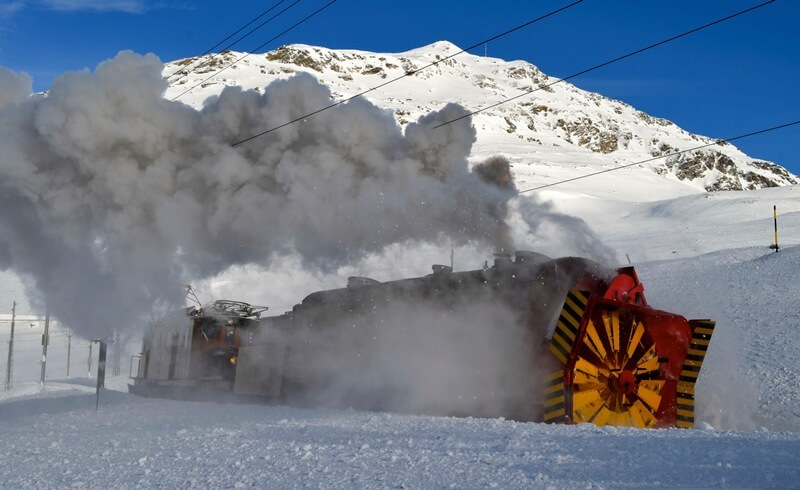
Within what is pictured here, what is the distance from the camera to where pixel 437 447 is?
7.31 m

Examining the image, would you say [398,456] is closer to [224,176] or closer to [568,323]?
[568,323]

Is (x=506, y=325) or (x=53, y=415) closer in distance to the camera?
(x=506, y=325)

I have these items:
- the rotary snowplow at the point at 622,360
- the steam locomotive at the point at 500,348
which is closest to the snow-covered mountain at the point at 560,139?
the steam locomotive at the point at 500,348

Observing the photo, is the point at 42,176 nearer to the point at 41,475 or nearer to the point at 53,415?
the point at 53,415

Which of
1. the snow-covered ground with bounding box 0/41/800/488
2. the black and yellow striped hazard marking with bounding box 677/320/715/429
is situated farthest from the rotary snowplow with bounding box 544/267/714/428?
the snow-covered ground with bounding box 0/41/800/488

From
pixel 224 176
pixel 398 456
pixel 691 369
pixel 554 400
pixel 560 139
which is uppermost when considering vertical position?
pixel 560 139

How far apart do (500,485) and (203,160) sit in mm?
13370

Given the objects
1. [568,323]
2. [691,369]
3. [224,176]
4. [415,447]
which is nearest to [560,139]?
[224,176]

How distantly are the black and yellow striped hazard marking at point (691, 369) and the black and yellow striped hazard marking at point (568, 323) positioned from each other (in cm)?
280

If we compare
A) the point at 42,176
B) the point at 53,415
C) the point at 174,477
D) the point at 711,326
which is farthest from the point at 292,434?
the point at 42,176

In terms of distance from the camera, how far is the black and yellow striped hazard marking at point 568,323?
1098 centimetres

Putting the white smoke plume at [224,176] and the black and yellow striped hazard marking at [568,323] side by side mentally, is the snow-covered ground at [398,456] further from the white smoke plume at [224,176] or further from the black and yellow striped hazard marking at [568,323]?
the white smoke plume at [224,176]

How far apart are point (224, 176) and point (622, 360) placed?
9.73 meters

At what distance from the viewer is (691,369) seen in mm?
12422
